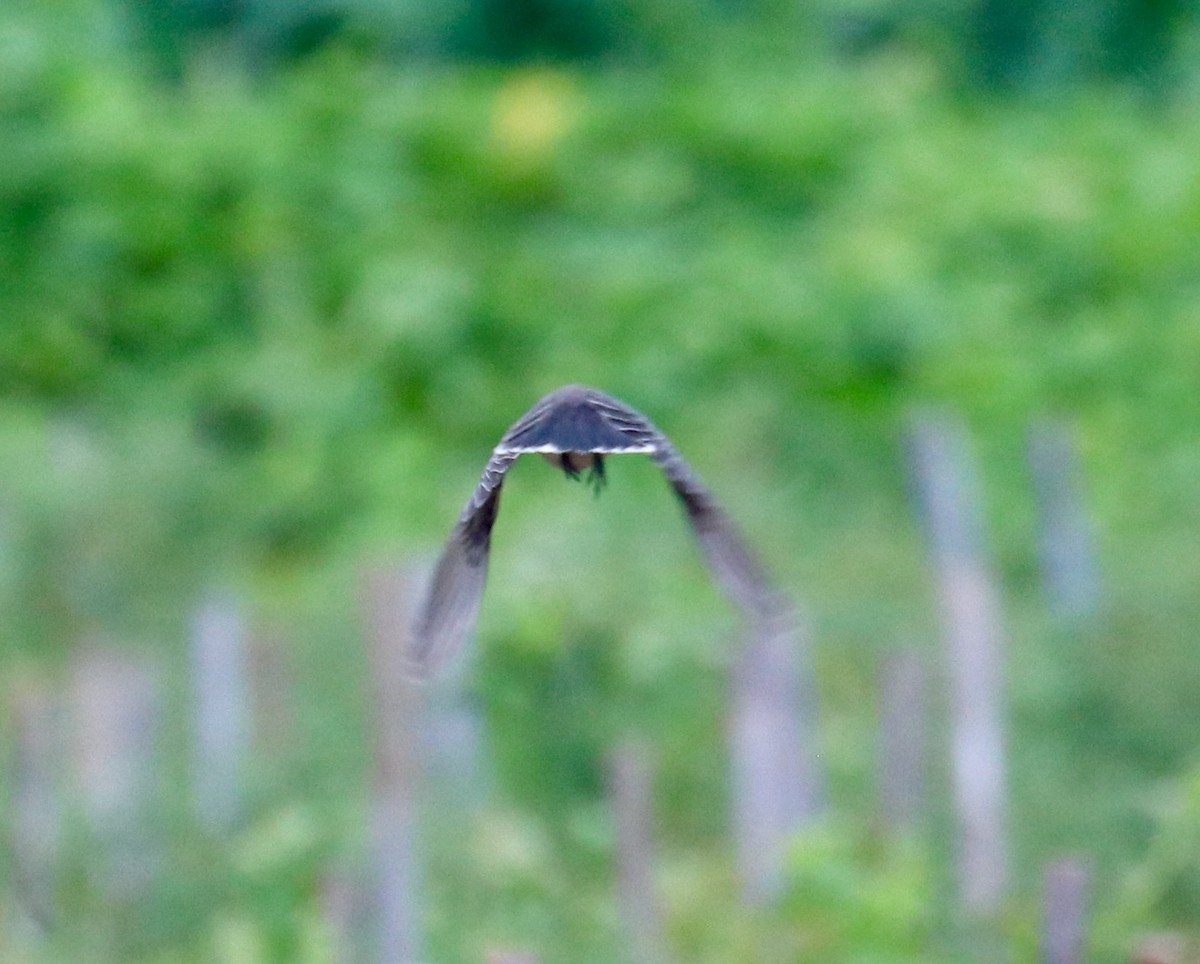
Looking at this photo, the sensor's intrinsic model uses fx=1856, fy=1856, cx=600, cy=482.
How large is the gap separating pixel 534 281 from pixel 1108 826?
13.5ft

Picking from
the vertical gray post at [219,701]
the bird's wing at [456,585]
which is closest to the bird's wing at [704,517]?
the bird's wing at [456,585]

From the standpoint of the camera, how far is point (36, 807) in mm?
4871

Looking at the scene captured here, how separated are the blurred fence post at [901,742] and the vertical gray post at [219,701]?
5.89 ft

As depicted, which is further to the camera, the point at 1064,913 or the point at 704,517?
the point at 1064,913

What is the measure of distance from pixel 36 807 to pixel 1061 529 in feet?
10.7

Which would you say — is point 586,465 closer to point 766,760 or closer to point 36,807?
point 766,760

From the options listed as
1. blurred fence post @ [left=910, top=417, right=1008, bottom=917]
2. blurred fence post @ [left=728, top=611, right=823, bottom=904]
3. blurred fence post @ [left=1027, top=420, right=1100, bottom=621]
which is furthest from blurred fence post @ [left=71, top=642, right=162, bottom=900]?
blurred fence post @ [left=1027, top=420, right=1100, bottom=621]

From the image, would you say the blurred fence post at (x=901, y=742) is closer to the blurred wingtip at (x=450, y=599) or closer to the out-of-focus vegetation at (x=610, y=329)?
the out-of-focus vegetation at (x=610, y=329)

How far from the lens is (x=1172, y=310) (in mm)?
7648

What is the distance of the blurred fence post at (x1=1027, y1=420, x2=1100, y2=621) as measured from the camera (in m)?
5.88

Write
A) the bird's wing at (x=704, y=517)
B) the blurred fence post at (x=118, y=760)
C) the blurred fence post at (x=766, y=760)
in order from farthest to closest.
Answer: the blurred fence post at (x=118, y=760), the blurred fence post at (x=766, y=760), the bird's wing at (x=704, y=517)

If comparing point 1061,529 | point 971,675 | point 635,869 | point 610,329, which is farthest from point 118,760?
point 610,329

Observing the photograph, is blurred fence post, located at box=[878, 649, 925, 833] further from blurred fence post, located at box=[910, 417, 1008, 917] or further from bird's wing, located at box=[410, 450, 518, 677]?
bird's wing, located at box=[410, 450, 518, 677]

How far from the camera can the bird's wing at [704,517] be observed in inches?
102
